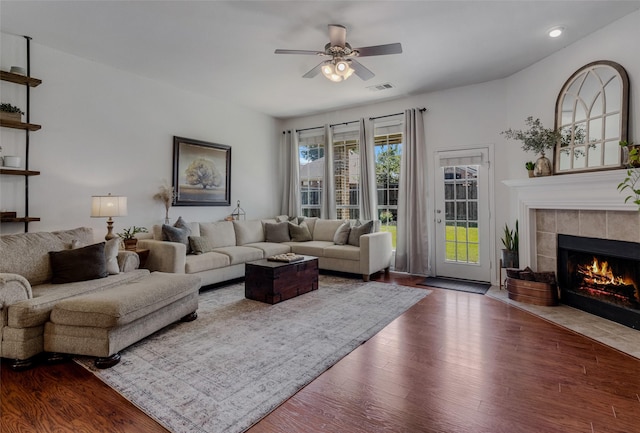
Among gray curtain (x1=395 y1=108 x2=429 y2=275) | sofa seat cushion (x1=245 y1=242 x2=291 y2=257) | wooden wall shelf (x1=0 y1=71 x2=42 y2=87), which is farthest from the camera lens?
gray curtain (x1=395 y1=108 x2=429 y2=275)

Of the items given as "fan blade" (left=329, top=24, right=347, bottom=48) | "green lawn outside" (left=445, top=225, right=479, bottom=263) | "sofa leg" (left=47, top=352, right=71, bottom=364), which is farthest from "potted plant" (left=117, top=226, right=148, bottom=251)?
"green lawn outside" (left=445, top=225, right=479, bottom=263)

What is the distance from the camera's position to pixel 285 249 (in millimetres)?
5352

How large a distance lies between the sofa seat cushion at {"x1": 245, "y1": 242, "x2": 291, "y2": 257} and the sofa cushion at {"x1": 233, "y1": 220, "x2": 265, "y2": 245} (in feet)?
0.46

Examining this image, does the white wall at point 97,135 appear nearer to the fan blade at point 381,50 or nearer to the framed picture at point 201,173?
the framed picture at point 201,173

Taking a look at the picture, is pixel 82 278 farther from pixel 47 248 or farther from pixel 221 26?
pixel 221 26

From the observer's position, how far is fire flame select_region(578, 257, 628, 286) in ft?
10.7

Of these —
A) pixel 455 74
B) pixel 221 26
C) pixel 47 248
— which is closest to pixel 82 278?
pixel 47 248

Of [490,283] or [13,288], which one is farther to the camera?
[490,283]

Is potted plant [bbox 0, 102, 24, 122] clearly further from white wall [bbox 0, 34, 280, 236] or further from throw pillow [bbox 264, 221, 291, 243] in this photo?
throw pillow [bbox 264, 221, 291, 243]

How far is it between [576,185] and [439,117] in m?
2.31

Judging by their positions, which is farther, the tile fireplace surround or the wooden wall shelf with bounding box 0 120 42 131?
the wooden wall shelf with bounding box 0 120 42 131

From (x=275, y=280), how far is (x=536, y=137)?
11.7 feet

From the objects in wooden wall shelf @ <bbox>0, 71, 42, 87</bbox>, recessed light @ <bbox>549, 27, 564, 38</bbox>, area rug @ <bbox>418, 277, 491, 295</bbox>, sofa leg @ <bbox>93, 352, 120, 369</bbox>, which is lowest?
sofa leg @ <bbox>93, 352, 120, 369</bbox>

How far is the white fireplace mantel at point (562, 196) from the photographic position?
302 centimetres
